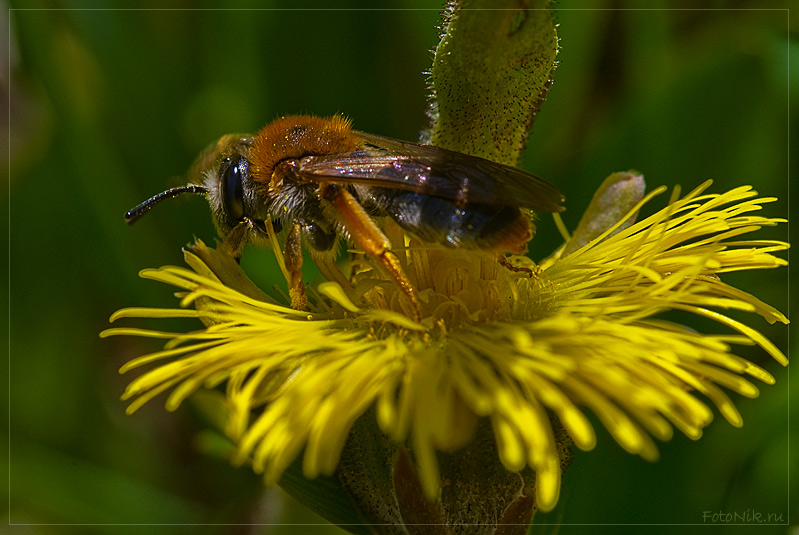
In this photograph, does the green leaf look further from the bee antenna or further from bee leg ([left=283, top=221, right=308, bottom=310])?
the bee antenna

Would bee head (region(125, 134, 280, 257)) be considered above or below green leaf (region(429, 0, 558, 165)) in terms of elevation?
below

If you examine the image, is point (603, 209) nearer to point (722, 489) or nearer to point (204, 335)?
point (722, 489)

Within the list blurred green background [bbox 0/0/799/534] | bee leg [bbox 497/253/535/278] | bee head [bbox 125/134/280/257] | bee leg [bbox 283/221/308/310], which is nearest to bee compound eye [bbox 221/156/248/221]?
bee head [bbox 125/134/280/257]

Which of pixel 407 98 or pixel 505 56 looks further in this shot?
pixel 407 98

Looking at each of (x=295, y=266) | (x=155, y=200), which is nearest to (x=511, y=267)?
(x=295, y=266)

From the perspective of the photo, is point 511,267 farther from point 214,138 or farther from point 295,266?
point 214,138

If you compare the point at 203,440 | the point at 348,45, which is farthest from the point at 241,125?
the point at 203,440

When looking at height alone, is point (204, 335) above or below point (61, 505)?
above
